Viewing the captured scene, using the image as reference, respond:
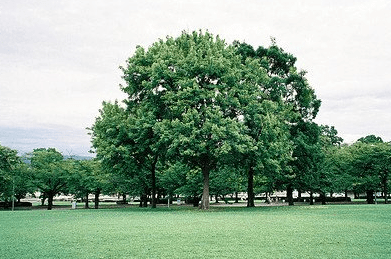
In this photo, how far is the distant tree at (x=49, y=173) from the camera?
53781 mm

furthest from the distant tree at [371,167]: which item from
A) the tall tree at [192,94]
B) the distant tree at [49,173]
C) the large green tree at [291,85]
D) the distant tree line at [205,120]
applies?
the distant tree at [49,173]

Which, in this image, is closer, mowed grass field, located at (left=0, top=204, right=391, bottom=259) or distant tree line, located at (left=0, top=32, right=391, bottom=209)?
mowed grass field, located at (left=0, top=204, right=391, bottom=259)

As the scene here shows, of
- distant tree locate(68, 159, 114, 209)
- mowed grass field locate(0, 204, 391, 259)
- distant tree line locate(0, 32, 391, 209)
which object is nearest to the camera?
mowed grass field locate(0, 204, 391, 259)

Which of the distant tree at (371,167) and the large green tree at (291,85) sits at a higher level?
the large green tree at (291,85)

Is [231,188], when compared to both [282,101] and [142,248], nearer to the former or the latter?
[282,101]

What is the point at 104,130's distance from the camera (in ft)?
123

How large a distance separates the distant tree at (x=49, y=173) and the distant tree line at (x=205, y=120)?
338 centimetres

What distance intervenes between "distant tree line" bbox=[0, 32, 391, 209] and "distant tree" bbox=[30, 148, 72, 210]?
338 cm

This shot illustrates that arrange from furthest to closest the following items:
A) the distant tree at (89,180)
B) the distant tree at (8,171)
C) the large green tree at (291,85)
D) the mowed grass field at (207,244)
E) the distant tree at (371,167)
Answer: the distant tree at (371,167) < the distant tree at (89,180) < the distant tree at (8,171) < the large green tree at (291,85) < the mowed grass field at (207,244)

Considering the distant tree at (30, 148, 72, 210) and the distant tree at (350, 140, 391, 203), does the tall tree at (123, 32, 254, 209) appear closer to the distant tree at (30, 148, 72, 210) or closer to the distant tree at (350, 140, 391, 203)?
the distant tree at (30, 148, 72, 210)

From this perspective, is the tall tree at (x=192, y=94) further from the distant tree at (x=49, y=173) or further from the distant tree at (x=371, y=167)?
the distant tree at (x=371, y=167)

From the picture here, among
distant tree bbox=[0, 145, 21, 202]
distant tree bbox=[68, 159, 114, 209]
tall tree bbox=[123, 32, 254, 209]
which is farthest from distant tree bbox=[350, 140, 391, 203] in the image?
distant tree bbox=[0, 145, 21, 202]

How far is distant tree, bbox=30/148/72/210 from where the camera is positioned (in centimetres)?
5378

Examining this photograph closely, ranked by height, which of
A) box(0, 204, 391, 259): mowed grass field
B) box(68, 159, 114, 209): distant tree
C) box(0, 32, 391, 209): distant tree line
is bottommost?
box(0, 204, 391, 259): mowed grass field
